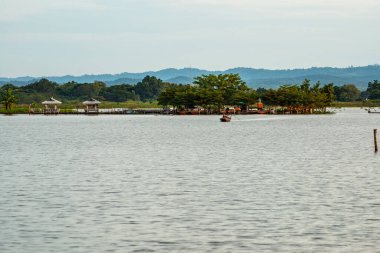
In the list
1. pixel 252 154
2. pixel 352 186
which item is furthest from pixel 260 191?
pixel 252 154

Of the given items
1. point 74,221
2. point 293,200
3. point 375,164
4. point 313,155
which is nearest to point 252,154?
point 313,155

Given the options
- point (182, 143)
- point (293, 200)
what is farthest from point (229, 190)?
point (182, 143)

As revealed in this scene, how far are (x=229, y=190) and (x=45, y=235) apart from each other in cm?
1526

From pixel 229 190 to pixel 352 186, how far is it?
7.87m

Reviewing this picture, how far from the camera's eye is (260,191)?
3975cm

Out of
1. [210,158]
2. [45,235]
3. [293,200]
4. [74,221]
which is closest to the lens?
[45,235]

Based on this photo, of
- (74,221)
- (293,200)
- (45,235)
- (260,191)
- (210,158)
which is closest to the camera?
(45,235)

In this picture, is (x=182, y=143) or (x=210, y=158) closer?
(x=210, y=158)

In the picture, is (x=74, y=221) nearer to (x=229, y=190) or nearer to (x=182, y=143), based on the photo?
(x=229, y=190)

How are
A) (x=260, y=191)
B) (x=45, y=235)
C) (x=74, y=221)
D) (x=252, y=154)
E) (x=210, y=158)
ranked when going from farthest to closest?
(x=252, y=154)
(x=210, y=158)
(x=260, y=191)
(x=74, y=221)
(x=45, y=235)

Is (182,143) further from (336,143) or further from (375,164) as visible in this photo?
(375,164)

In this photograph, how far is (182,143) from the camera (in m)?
89.9

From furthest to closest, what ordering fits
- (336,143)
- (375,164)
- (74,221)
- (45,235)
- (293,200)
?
(336,143) → (375,164) → (293,200) → (74,221) → (45,235)

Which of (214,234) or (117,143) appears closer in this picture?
(214,234)
